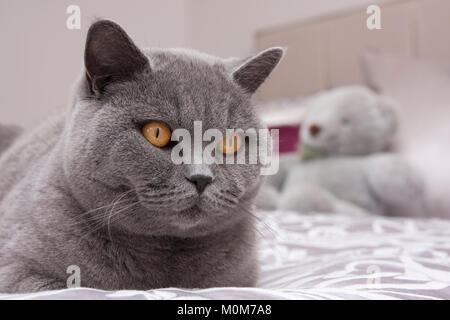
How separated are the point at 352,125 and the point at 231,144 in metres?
1.64

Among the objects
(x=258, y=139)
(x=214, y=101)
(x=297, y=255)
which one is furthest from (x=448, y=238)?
(x=214, y=101)

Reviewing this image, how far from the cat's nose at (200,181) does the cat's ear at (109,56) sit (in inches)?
9.0

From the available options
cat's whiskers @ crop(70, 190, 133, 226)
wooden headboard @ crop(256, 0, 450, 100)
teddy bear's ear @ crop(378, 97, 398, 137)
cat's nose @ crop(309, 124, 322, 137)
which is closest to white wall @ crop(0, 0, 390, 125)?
cat's whiskers @ crop(70, 190, 133, 226)

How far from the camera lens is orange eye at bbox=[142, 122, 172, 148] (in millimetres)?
797

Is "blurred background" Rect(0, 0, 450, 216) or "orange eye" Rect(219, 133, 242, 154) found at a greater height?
"blurred background" Rect(0, 0, 450, 216)

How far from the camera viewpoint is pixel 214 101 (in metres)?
0.84

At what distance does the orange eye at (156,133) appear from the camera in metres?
0.80

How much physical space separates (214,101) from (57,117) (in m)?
0.62

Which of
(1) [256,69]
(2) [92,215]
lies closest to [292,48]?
(1) [256,69]

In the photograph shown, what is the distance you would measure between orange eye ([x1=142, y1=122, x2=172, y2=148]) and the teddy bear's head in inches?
67.1

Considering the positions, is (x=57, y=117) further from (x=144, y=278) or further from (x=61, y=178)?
(x=144, y=278)

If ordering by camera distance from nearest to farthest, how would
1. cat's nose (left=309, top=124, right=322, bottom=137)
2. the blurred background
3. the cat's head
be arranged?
the cat's head
the blurred background
cat's nose (left=309, top=124, right=322, bottom=137)

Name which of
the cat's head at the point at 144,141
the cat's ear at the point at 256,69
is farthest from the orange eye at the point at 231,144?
the cat's ear at the point at 256,69

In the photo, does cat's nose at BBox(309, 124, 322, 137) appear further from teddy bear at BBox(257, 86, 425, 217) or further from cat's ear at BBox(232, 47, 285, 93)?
cat's ear at BBox(232, 47, 285, 93)
